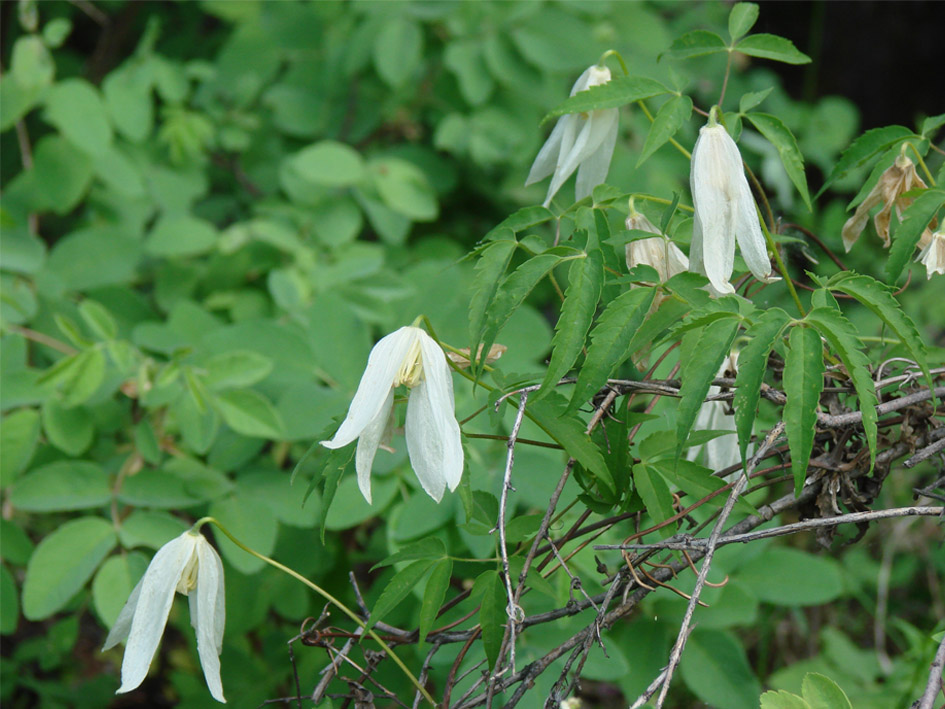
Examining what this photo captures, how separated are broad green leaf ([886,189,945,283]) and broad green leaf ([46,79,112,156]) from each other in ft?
6.06

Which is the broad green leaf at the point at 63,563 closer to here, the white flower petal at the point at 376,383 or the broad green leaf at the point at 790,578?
the white flower petal at the point at 376,383

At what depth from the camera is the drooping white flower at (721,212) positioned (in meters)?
0.83

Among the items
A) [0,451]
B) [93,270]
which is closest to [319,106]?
[93,270]

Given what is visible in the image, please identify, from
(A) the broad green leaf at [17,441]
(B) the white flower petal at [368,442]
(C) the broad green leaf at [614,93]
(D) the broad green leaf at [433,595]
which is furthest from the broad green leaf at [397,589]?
(A) the broad green leaf at [17,441]

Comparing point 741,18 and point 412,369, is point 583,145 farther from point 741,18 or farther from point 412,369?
point 412,369

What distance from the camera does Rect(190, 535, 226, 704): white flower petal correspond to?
846 millimetres

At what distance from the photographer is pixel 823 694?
89 centimetres

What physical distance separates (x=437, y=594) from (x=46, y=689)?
4.61 feet

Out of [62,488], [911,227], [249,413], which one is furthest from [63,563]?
[911,227]

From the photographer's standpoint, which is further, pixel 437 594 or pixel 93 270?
pixel 93 270

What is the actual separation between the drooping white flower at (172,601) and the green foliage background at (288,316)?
0.58 ft

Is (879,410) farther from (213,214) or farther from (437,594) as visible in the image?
(213,214)

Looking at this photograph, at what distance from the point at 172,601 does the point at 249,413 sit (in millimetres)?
654

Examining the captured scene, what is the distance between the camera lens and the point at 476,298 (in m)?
0.82
